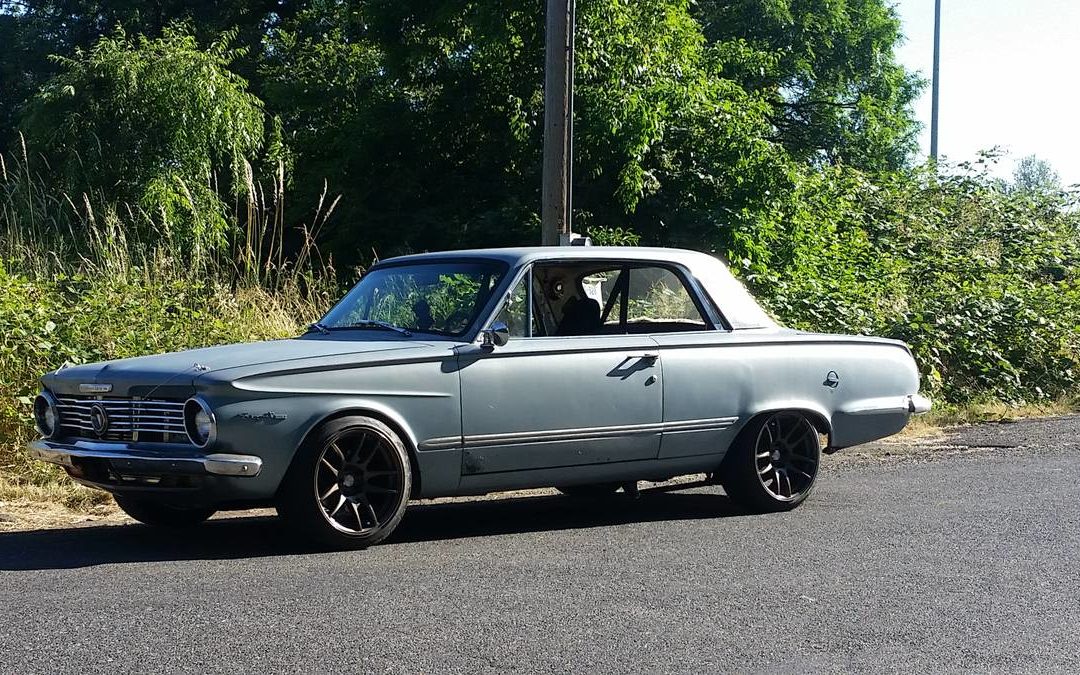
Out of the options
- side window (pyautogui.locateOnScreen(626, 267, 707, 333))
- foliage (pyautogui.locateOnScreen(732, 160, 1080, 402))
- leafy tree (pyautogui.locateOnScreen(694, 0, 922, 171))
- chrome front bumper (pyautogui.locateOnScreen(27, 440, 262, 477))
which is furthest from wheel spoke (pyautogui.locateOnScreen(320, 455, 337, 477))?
leafy tree (pyautogui.locateOnScreen(694, 0, 922, 171))

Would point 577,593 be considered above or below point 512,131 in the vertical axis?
below

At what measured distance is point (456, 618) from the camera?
5465 millimetres

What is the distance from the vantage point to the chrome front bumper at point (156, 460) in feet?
21.2

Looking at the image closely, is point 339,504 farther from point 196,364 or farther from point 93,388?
point 93,388

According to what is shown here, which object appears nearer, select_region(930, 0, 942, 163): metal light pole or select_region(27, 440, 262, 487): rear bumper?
select_region(27, 440, 262, 487): rear bumper

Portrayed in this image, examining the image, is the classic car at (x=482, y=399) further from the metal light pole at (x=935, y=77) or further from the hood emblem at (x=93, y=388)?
the metal light pole at (x=935, y=77)

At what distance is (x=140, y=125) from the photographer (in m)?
19.0

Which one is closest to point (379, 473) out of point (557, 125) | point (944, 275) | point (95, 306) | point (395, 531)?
point (395, 531)

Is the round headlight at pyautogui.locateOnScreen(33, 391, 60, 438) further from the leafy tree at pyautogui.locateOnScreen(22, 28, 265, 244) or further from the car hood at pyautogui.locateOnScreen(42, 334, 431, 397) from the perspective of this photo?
the leafy tree at pyautogui.locateOnScreen(22, 28, 265, 244)

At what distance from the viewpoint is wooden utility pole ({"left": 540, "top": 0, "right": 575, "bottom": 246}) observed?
12.6 meters

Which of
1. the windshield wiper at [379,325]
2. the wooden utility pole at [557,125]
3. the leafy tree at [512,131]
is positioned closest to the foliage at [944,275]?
the leafy tree at [512,131]

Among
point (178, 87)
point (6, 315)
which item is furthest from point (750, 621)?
point (178, 87)

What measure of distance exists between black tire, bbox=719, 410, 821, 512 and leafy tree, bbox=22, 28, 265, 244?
37.2 feet

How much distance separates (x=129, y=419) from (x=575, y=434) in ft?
7.71
